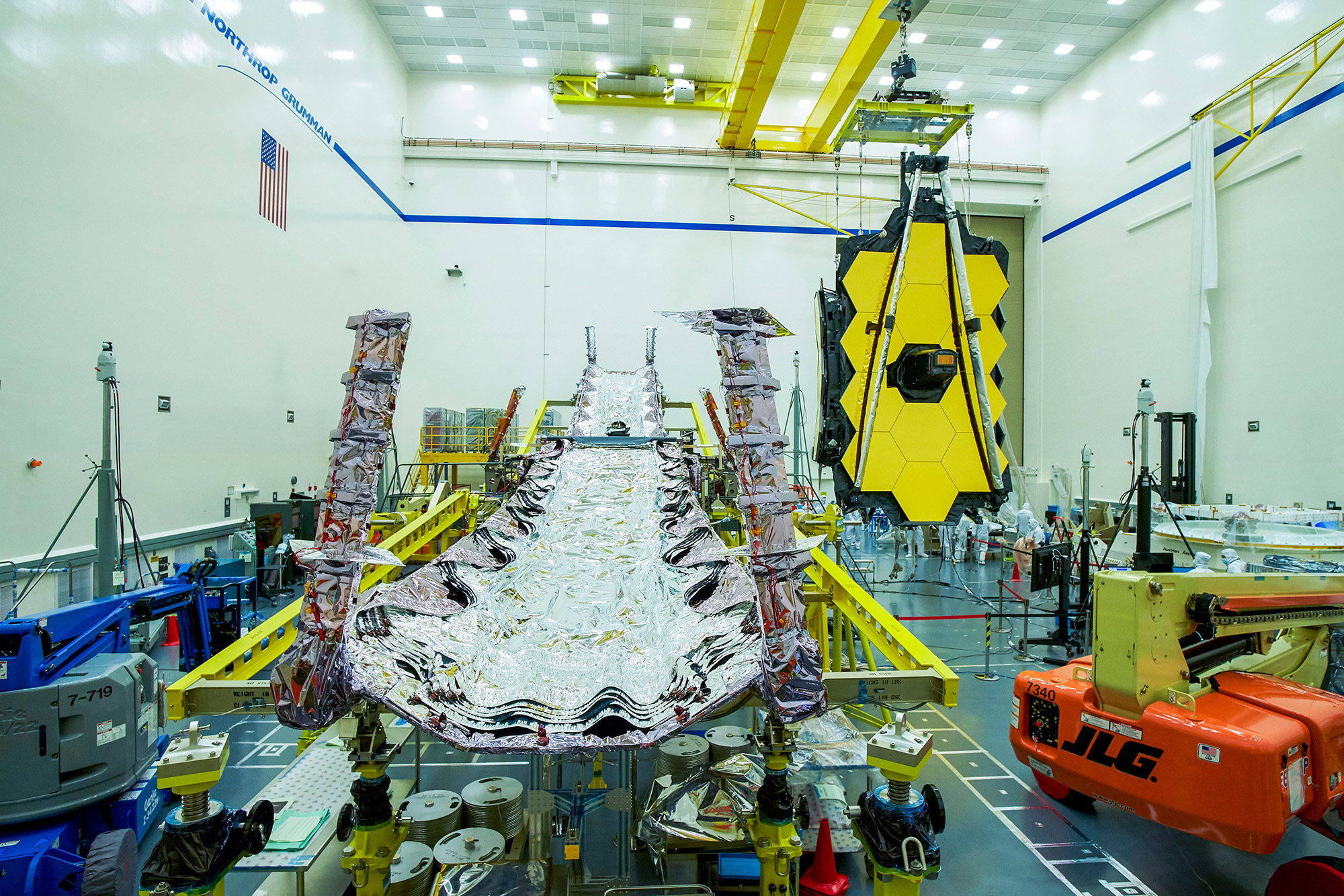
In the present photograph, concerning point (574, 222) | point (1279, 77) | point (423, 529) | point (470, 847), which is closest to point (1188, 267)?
point (1279, 77)

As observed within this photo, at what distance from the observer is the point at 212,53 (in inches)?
314

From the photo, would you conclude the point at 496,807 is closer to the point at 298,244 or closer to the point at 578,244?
the point at 298,244

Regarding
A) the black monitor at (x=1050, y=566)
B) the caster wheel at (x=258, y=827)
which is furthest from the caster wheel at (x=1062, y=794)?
the caster wheel at (x=258, y=827)

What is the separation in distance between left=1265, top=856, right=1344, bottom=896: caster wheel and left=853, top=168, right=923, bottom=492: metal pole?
8.88 feet

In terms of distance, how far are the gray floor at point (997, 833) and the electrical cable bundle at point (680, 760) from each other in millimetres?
341

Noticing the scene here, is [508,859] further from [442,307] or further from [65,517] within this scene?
[442,307]

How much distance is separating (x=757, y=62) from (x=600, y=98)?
463cm

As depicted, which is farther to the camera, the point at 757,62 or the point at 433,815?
the point at 757,62

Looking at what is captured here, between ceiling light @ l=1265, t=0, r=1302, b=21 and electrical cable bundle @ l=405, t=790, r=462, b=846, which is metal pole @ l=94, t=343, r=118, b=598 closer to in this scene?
electrical cable bundle @ l=405, t=790, r=462, b=846

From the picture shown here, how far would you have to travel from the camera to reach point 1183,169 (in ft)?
37.9

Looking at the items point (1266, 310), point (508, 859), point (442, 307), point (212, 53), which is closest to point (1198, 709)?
point (508, 859)

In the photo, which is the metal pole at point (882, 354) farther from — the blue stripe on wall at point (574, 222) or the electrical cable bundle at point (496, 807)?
the blue stripe on wall at point (574, 222)

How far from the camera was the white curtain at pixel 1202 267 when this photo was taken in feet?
34.9

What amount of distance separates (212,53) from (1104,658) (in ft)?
37.0
